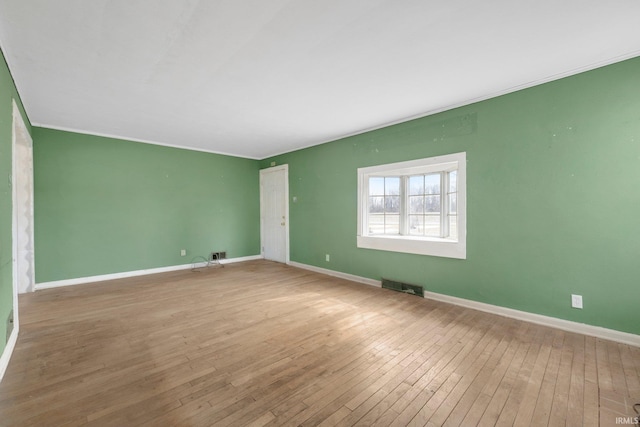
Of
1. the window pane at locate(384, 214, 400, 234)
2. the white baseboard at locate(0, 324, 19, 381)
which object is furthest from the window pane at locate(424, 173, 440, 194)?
the white baseboard at locate(0, 324, 19, 381)

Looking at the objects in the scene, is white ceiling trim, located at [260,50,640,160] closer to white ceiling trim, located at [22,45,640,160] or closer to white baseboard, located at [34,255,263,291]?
white ceiling trim, located at [22,45,640,160]

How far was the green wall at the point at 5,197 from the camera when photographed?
211 cm

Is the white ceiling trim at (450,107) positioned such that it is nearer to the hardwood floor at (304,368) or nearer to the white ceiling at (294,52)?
the white ceiling at (294,52)

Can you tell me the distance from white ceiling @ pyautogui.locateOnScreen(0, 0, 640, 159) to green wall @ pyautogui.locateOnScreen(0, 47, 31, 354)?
25 cm

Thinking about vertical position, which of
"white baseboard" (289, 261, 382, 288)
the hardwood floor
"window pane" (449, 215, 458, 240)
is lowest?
the hardwood floor

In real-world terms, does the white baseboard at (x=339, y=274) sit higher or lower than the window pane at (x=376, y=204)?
lower

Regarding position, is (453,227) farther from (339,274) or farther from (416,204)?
(339,274)

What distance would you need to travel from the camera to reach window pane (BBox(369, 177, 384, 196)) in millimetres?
4539

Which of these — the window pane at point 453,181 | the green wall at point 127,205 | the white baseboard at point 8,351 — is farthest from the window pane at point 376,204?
the white baseboard at point 8,351

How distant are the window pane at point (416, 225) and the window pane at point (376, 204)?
1.74 ft

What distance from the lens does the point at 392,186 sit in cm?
443

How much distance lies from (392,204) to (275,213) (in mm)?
2994

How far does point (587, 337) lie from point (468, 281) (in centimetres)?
111

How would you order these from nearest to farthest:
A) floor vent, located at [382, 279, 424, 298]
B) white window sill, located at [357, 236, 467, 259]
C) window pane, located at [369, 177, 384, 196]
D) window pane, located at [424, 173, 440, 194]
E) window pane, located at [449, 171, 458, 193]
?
white window sill, located at [357, 236, 467, 259], window pane, located at [449, 171, 458, 193], floor vent, located at [382, 279, 424, 298], window pane, located at [424, 173, 440, 194], window pane, located at [369, 177, 384, 196]
